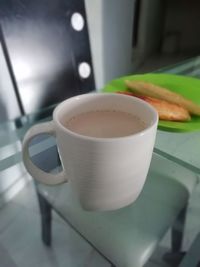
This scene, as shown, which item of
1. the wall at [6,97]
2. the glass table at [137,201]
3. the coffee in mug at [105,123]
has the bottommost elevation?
the glass table at [137,201]

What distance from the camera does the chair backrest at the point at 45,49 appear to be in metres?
0.65

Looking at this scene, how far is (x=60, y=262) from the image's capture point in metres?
0.58

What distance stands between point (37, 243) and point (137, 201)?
33cm

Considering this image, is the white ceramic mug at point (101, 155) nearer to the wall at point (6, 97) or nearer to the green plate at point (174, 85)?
the green plate at point (174, 85)

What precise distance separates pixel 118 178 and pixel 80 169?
40 mm

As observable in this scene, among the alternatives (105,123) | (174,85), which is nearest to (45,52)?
(174,85)

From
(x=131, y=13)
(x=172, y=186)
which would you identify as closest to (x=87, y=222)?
(x=172, y=186)

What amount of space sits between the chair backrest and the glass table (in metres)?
0.17

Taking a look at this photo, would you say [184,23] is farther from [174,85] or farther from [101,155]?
[101,155]

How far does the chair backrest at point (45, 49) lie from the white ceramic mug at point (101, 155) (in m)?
0.32

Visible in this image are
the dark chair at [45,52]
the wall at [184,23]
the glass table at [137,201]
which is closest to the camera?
the glass table at [137,201]

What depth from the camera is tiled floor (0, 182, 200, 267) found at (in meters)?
0.51

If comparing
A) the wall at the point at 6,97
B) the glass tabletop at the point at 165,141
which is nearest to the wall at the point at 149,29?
the wall at the point at 6,97

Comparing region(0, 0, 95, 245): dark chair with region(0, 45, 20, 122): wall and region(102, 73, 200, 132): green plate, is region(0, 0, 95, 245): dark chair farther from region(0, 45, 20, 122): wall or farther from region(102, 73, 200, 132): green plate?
region(102, 73, 200, 132): green plate
